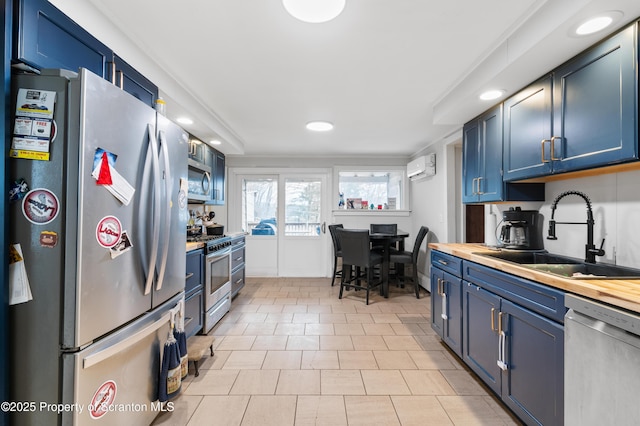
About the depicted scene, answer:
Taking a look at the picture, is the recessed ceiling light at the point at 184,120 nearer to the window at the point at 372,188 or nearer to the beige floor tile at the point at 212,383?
the beige floor tile at the point at 212,383

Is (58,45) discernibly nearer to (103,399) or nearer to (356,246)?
(103,399)

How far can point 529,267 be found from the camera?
1670 mm

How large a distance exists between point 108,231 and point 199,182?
8.17ft

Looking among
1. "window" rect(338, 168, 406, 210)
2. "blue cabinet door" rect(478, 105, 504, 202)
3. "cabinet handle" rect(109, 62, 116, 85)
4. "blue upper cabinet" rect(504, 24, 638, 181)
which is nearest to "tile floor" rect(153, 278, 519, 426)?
"blue cabinet door" rect(478, 105, 504, 202)

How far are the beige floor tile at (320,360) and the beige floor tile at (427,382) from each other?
0.56 m

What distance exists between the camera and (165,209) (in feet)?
5.47

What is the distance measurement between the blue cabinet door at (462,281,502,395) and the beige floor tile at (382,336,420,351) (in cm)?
54

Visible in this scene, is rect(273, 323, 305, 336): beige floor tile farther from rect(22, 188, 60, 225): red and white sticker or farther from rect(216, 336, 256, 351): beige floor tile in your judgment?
rect(22, 188, 60, 225): red and white sticker

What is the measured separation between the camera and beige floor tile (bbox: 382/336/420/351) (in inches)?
105

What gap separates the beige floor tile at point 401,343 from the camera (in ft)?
8.71

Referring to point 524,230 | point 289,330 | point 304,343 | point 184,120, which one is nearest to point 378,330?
point 304,343

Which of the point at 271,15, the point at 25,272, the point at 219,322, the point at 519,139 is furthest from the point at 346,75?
the point at 219,322

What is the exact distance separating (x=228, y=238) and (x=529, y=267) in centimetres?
300

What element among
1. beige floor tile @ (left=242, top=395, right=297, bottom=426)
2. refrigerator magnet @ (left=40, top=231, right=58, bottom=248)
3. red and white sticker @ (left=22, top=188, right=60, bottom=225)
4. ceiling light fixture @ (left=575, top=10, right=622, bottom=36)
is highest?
ceiling light fixture @ (left=575, top=10, right=622, bottom=36)
